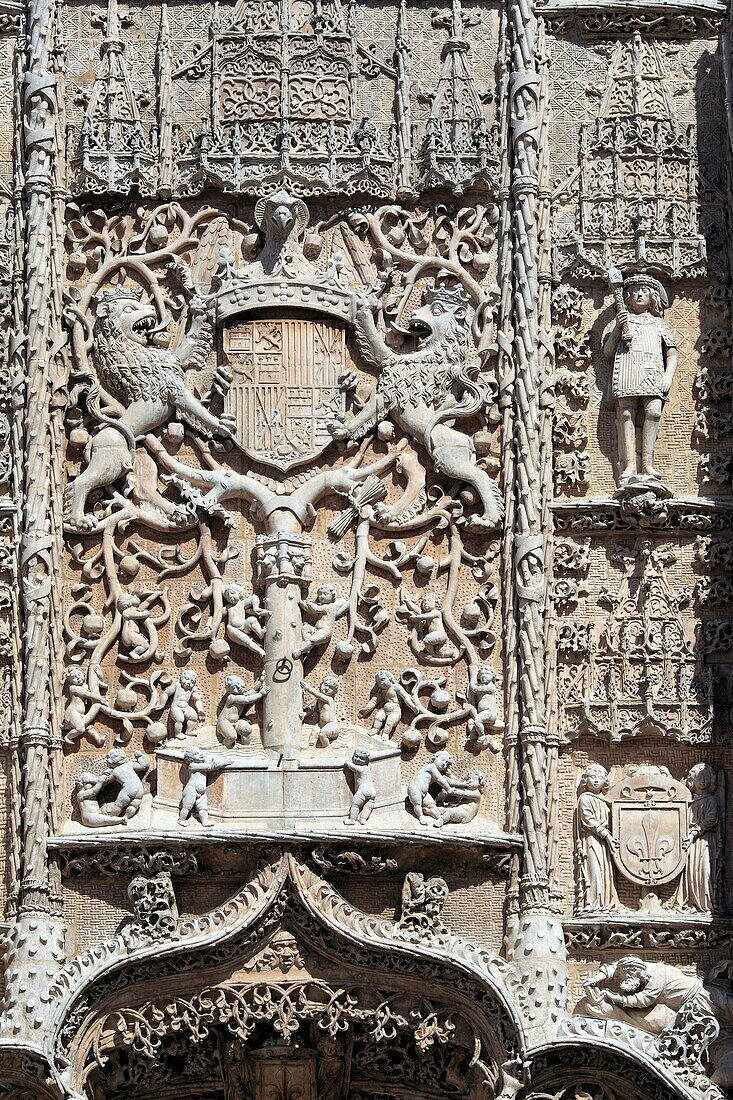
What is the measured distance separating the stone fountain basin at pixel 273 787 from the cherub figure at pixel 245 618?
0.61 m

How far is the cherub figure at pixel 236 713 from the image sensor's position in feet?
49.4

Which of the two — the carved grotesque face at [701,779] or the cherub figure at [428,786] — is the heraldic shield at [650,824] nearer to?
the carved grotesque face at [701,779]

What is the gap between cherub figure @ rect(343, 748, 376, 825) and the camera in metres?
14.9

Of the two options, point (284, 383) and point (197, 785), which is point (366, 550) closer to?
point (284, 383)

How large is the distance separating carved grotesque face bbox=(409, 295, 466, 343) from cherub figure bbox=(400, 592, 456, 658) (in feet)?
4.77

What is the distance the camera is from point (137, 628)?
15195mm

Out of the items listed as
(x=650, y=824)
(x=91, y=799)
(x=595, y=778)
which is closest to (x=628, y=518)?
(x=595, y=778)

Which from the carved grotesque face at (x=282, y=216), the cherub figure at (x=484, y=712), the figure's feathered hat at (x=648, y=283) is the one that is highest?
the carved grotesque face at (x=282, y=216)

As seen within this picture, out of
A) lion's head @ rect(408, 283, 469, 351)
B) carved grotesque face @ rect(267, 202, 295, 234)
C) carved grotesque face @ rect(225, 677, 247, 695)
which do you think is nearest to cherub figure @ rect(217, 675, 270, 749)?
carved grotesque face @ rect(225, 677, 247, 695)

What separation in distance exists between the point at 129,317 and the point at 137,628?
1718mm

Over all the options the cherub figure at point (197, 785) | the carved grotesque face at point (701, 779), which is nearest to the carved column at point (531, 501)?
the carved grotesque face at point (701, 779)

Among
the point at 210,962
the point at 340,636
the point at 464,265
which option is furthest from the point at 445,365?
the point at 210,962

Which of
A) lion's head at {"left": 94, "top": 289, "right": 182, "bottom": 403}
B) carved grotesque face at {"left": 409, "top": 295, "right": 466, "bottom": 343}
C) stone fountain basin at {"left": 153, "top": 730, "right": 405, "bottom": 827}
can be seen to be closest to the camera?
stone fountain basin at {"left": 153, "top": 730, "right": 405, "bottom": 827}

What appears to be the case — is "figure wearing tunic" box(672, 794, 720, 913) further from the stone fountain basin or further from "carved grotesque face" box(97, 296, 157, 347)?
"carved grotesque face" box(97, 296, 157, 347)
